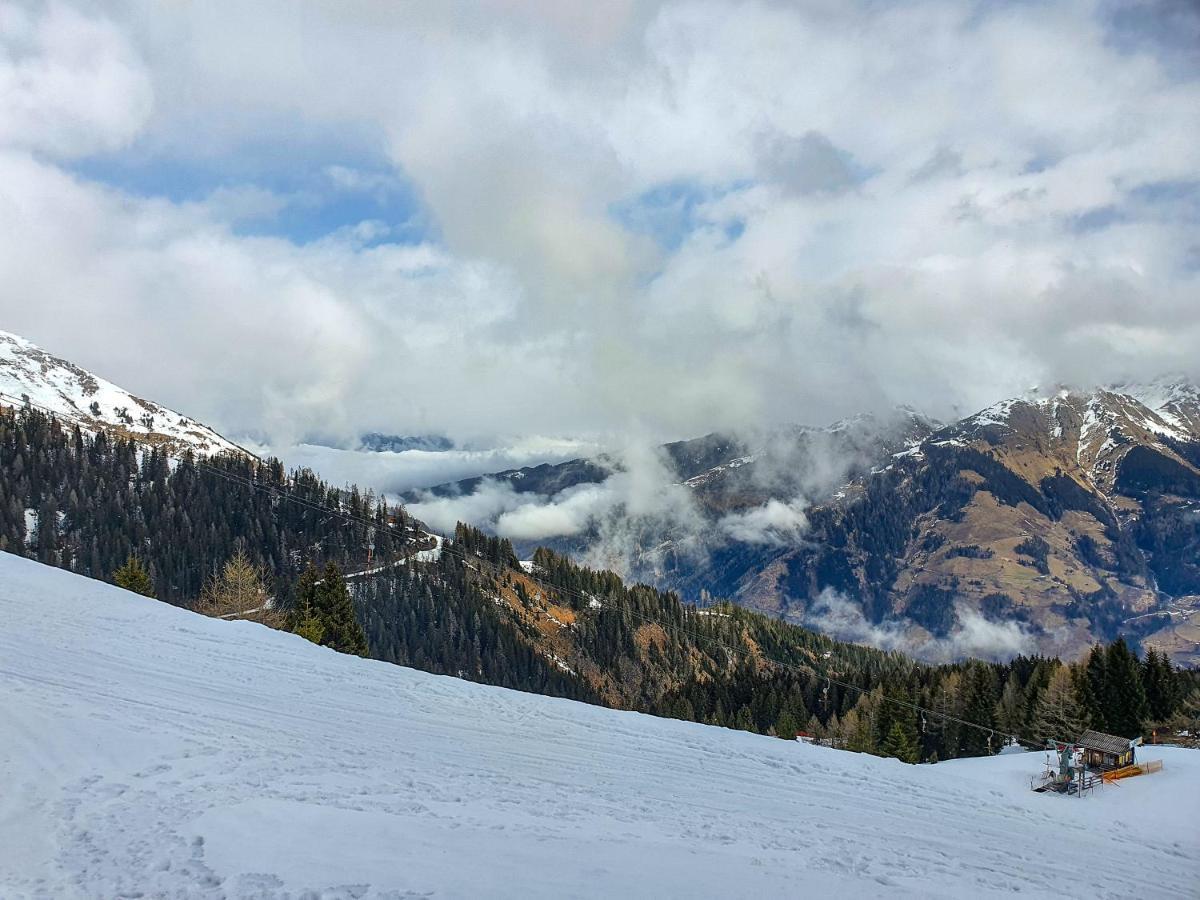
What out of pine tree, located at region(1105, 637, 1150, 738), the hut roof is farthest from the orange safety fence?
pine tree, located at region(1105, 637, 1150, 738)

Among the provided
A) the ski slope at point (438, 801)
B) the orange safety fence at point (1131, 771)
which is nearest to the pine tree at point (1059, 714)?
the orange safety fence at point (1131, 771)

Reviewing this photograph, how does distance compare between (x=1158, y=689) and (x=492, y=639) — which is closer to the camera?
(x=1158, y=689)

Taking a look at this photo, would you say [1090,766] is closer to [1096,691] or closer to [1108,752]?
[1108,752]

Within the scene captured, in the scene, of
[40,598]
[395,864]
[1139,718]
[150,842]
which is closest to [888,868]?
[395,864]

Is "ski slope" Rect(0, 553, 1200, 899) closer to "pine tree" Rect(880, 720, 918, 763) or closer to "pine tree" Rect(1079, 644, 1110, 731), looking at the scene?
"pine tree" Rect(1079, 644, 1110, 731)

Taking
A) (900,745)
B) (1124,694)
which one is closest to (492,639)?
(900,745)

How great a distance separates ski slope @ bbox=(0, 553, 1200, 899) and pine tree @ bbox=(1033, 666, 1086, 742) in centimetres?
4317

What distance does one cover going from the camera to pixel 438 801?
18.9m

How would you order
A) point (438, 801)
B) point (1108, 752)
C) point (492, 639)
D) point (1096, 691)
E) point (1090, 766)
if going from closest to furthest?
point (438, 801) → point (1108, 752) → point (1090, 766) → point (1096, 691) → point (492, 639)

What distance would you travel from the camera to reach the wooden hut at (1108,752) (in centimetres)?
3909

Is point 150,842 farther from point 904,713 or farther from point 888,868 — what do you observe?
point 904,713

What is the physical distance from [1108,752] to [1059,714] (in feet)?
130

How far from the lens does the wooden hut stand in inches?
1539

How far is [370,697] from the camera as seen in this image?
98.5 feet
